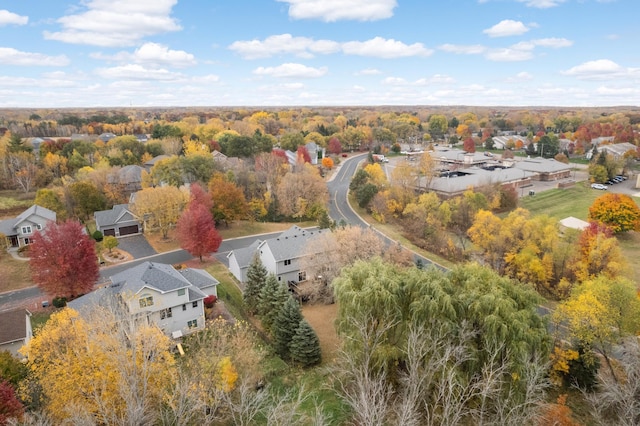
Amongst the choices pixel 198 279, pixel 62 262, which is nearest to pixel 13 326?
pixel 62 262

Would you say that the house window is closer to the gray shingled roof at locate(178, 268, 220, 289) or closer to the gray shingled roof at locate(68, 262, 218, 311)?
the gray shingled roof at locate(68, 262, 218, 311)

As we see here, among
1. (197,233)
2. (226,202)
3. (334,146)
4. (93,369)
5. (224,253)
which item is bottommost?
(224,253)

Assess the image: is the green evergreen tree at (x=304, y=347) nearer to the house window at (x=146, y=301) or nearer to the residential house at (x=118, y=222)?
the house window at (x=146, y=301)

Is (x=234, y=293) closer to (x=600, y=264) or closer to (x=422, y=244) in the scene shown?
(x=422, y=244)

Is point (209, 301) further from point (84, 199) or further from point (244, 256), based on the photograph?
point (84, 199)

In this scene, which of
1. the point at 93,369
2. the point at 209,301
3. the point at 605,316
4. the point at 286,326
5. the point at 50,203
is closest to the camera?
the point at 93,369

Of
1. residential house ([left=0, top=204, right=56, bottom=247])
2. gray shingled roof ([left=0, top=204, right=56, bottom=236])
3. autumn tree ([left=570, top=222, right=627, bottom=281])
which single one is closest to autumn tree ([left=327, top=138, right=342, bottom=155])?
gray shingled roof ([left=0, top=204, right=56, bottom=236])
